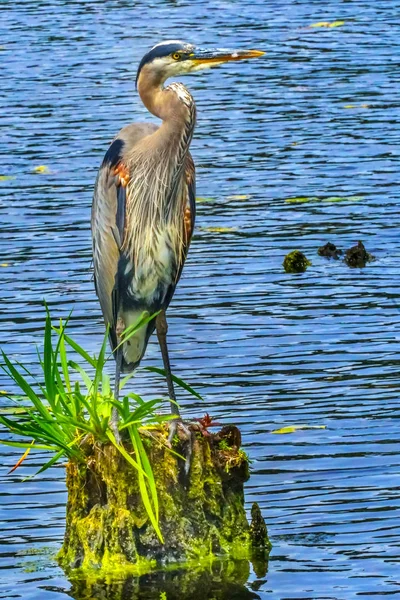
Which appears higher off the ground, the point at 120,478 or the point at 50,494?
the point at 120,478

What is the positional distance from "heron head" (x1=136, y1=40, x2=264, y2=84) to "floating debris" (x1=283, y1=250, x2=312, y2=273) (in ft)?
14.2

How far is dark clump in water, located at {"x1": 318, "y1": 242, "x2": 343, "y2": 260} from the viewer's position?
12688 mm

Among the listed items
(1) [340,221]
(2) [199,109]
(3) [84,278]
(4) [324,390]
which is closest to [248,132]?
(2) [199,109]

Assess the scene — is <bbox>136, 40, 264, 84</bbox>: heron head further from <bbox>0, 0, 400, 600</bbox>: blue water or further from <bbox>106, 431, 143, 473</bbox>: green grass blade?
<bbox>0, 0, 400, 600</bbox>: blue water

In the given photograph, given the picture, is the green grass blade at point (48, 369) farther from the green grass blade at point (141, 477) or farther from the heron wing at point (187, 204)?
the heron wing at point (187, 204)

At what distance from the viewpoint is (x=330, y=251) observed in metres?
12.7

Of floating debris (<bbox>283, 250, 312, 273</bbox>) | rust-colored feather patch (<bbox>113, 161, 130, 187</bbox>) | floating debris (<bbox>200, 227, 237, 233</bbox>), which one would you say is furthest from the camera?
floating debris (<bbox>200, 227, 237, 233</bbox>)

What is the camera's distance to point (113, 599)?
23.1 ft

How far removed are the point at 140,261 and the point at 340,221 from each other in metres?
5.98

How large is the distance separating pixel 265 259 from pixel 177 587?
5914mm

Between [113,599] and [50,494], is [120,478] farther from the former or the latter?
[50,494]

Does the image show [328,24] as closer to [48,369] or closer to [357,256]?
[357,256]

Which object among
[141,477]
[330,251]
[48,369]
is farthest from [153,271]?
[330,251]

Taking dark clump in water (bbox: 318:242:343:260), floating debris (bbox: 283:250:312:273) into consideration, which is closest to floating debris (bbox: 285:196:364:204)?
dark clump in water (bbox: 318:242:343:260)
